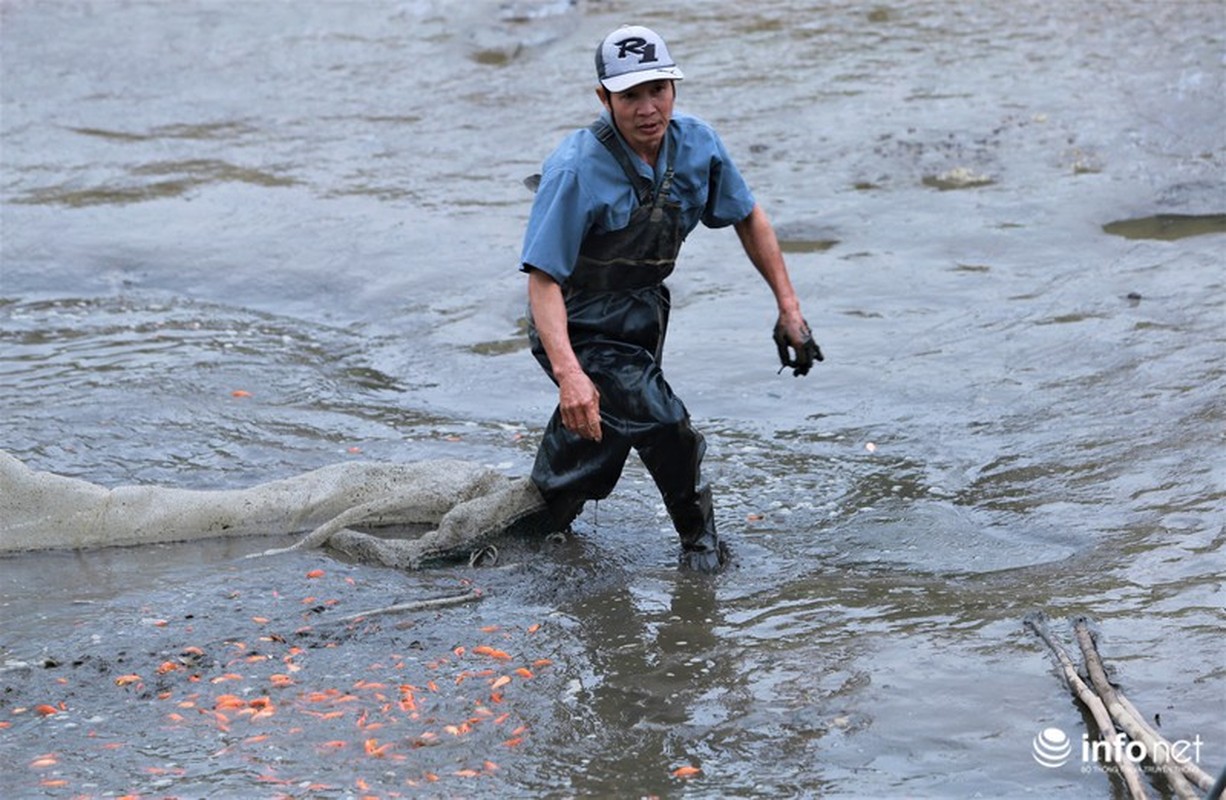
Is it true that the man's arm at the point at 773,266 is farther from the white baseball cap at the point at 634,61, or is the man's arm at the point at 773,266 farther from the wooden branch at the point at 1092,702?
the wooden branch at the point at 1092,702

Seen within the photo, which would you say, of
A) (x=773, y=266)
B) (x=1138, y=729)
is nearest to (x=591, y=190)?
(x=773, y=266)

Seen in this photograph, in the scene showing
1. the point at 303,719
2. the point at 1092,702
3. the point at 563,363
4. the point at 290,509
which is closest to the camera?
the point at 1092,702

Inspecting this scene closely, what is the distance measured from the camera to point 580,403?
5066 millimetres

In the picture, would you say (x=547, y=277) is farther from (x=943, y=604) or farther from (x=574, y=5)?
(x=574, y=5)

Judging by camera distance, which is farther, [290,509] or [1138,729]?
[290,509]

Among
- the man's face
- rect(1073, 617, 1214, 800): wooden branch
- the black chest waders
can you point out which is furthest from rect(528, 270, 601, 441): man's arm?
rect(1073, 617, 1214, 800): wooden branch

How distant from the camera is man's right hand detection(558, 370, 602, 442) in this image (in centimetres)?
507

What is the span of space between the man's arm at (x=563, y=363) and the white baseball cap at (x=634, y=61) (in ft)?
2.02

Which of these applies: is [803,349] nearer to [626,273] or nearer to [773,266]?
[773,266]

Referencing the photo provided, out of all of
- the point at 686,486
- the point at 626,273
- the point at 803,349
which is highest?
the point at 626,273

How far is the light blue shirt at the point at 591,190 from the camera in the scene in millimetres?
5074

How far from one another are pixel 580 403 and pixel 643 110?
89 cm

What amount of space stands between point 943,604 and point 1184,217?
4.67 m

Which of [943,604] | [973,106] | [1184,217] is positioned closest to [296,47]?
[973,106]
